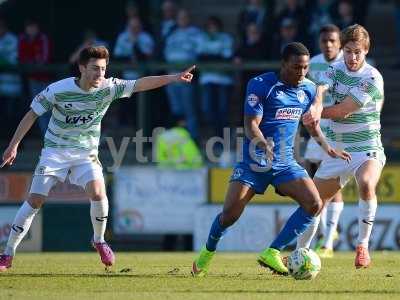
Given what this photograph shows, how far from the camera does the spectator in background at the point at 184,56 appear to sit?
64.6 ft

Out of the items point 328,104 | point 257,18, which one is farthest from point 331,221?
point 257,18

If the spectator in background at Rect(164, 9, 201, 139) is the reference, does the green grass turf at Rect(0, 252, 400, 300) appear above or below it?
below

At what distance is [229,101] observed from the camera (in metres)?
19.9

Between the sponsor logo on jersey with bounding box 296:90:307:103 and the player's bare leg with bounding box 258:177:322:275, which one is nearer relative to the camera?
the player's bare leg with bounding box 258:177:322:275

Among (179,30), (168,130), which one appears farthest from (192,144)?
(179,30)

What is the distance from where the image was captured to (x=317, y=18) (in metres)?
19.7

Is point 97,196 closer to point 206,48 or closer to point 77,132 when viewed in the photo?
point 77,132

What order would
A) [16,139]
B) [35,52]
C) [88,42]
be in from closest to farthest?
1. [16,139]
2. [88,42]
3. [35,52]

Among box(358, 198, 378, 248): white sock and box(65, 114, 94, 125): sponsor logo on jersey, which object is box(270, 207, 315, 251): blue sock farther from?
box(65, 114, 94, 125): sponsor logo on jersey

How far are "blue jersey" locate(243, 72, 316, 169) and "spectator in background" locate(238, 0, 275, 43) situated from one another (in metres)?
8.69

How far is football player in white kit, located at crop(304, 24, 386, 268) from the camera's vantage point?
1224 cm

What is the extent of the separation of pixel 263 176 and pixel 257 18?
9222mm

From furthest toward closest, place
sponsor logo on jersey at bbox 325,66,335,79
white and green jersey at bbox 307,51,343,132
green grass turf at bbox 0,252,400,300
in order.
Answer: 1. white and green jersey at bbox 307,51,343,132
2. sponsor logo on jersey at bbox 325,66,335,79
3. green grass turf at bbox 0,252,400,300

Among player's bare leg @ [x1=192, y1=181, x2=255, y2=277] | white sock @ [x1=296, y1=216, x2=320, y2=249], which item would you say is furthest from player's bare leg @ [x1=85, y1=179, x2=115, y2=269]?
white sock @ [x1=296, y1=216, x2=320, y2=249]
